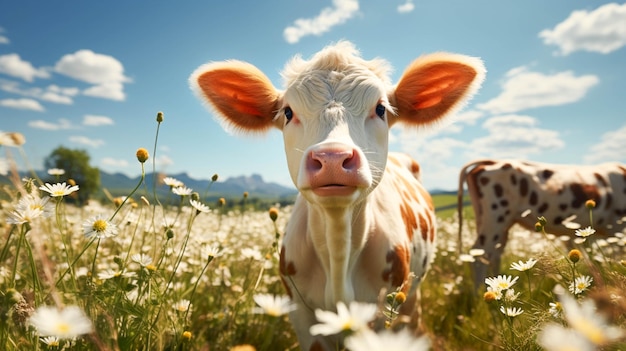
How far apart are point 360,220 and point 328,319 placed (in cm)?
194

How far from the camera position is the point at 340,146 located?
1984 mm

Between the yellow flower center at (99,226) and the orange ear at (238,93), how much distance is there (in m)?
1.61

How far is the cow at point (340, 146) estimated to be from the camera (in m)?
2.12

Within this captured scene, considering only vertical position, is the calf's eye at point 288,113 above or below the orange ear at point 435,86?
below

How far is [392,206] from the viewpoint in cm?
313

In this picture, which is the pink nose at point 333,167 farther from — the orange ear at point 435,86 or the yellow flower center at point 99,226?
the orange ear at point 435,86

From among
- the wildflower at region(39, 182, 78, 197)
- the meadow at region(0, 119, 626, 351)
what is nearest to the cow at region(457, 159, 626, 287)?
the meadow at region(0, 119, 626, 351)

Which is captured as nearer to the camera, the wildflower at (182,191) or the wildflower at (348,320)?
the wildflower at (348,320)

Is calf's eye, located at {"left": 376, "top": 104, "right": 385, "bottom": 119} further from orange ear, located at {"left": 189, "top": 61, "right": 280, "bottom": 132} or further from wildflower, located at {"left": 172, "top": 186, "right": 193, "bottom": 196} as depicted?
wildflower, located at {"left": 172, "top": 186, "right": 193, "bottom": 196}

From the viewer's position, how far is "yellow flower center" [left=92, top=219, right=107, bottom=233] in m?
1.71

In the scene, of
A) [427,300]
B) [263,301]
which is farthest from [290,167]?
[427,300]

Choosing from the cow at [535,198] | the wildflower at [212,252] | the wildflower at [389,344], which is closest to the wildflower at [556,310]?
the wildflower at [389,344]

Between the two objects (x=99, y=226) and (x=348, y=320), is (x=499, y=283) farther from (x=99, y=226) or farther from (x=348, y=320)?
(x=99, y=226)

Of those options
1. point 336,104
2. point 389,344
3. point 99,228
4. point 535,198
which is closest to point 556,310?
point 389,344
